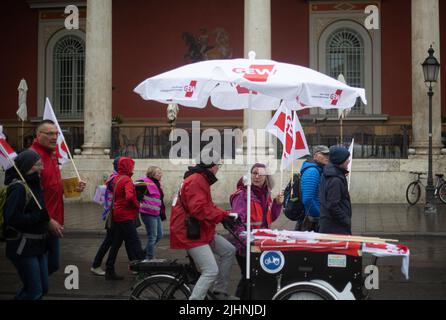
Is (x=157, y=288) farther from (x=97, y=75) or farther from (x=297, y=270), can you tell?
(x=97, y=75)

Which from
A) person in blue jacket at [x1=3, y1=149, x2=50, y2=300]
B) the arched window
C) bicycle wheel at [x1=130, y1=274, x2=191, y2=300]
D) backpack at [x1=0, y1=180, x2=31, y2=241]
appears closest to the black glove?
person in blue jacket at [x1=3, y1=149, x2=50, y2=300]

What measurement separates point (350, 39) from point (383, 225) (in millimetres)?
11370

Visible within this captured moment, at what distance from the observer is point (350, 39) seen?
78.6ft

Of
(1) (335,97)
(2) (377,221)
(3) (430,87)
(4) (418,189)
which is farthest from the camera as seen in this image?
(4) (418,189)

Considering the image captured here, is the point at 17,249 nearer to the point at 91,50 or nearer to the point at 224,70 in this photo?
the point at 224,70

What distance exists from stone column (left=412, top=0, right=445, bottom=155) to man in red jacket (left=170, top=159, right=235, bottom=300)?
45.4ft

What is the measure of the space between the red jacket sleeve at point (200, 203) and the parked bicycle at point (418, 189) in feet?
43.2

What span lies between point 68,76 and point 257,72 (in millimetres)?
20448

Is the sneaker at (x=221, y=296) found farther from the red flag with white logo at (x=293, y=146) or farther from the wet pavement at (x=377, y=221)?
the wet pavement at (x=377, y=221)

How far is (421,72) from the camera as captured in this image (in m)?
18.6

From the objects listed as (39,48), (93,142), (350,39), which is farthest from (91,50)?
(350,39)

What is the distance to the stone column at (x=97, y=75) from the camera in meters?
19.8

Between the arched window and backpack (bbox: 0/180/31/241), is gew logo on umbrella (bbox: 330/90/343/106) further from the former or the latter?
the arched window

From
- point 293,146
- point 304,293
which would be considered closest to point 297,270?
point 304,293
